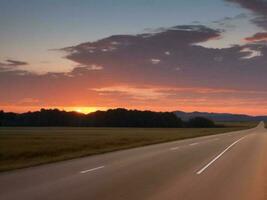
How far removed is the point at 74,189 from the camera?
40.6 ft

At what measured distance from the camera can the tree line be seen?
6156 inches

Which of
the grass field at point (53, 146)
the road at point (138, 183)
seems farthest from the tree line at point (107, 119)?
the road at point (138, 183)

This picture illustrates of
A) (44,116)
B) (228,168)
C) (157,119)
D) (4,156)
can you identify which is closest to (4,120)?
(44,116)

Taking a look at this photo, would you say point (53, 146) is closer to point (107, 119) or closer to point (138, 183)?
point (138, 183)

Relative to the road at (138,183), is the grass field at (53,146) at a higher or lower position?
higher

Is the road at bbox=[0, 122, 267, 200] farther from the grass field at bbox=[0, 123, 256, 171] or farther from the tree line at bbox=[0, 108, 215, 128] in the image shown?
the tree line at bbox=[0, 108, 215, 128]

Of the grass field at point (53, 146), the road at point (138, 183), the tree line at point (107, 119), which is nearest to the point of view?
the road at point (138, 183)

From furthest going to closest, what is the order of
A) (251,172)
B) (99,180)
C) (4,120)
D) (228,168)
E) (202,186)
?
1. (4,120)
2. (228,168)
3. (251,172)
4. (99,180)
5. (202,186)

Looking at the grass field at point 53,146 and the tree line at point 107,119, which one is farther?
the tree line at point 107,119

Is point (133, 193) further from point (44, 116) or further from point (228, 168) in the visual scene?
point (44, 116)

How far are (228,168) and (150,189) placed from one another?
24.6 feet

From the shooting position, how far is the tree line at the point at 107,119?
6156 inches

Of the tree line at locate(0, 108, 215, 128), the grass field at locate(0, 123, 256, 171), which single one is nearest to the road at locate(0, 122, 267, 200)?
the grass field at locate(0, 123, 256, 171)

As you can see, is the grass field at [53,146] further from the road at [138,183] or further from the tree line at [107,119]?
the tree line at [107,119]
